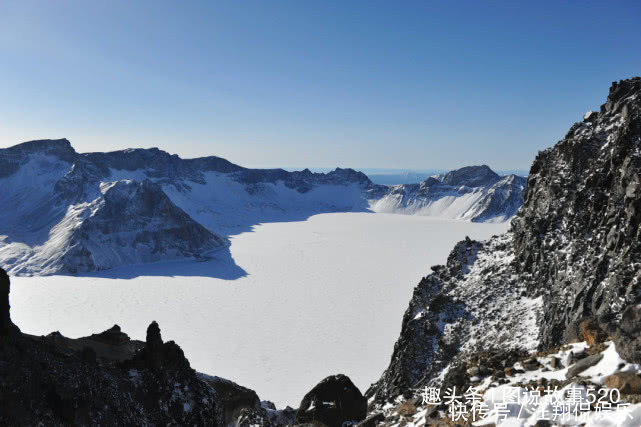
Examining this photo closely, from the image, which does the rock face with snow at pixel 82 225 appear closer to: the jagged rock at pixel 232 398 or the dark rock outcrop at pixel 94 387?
the jagged rock at pixel 232 398

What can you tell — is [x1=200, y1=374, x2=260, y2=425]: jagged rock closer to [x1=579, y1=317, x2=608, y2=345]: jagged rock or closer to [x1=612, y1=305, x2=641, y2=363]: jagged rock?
[x1=579, y1=317, x2=608, y2=345]: jagged rock

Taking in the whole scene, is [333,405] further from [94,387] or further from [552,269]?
[552,269]

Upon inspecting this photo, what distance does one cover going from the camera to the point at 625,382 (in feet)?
33.1

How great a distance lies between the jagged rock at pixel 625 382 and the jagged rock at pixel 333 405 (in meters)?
13.7

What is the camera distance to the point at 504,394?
→ 462 inches

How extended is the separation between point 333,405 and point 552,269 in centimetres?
2362

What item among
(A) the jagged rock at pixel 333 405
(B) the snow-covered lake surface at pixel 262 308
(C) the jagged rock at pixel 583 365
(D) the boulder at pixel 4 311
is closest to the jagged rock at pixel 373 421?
(A) the jagged rock at pixel 333 405

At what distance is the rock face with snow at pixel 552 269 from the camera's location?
92.3 feet

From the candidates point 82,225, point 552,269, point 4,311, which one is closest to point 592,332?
point 4,311

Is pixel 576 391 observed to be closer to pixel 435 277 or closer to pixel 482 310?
pixel 482 310

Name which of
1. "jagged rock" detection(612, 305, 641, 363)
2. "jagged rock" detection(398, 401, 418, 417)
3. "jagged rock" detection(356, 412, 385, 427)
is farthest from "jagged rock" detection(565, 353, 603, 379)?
"jagged rock" detection(356, 412, 385, 427)

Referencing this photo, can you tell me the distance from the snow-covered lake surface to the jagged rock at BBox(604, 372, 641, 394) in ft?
140

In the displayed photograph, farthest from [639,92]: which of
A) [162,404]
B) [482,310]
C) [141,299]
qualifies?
[141,299]

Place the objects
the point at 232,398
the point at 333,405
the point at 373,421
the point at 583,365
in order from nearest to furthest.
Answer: the point at 583,365, the point at 373,421, the point at 333,405, the point at 232,398
